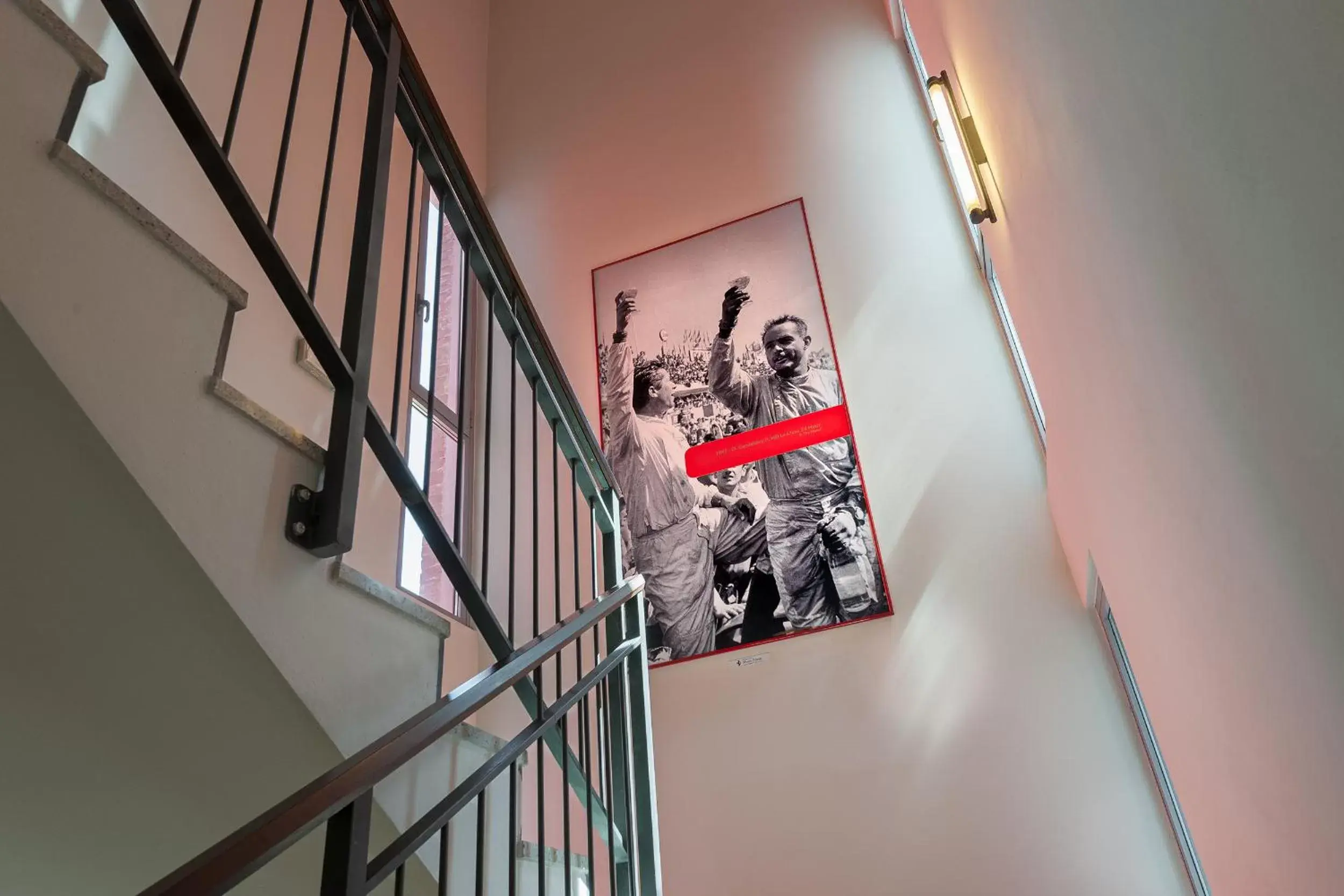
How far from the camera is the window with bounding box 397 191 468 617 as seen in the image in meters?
3.95

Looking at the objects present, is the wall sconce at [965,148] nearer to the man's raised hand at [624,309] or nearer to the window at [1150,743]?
the window at [1150,743]

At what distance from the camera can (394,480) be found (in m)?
1.46

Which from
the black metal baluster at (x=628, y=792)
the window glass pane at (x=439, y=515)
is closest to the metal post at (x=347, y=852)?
the black metal baluster at (x=628, y=792)

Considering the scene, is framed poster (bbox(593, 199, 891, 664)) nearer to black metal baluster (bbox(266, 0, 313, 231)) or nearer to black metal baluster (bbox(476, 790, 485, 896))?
black metal baluster (bbox(476, 790, 485, 896))

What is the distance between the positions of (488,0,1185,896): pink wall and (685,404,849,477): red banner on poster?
149mm

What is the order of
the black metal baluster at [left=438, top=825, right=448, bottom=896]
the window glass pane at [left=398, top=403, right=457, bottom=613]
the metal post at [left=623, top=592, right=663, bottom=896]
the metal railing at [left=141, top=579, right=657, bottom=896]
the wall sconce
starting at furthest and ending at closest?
the window glass pane at [left=398, top=403, right=457, bottom=613], the wall sconce, the metal post at [left=623, top=592, right=663, bottom=896], the black metal baluster at [left=438, top=825, right=448, bottom=896], the metal railing at [left=141, top=579, right=657, bottom=896]

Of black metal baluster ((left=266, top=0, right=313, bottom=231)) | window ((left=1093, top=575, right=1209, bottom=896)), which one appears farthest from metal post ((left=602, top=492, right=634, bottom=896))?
window ((left=1093, top=575, right=1209, bottom=896))

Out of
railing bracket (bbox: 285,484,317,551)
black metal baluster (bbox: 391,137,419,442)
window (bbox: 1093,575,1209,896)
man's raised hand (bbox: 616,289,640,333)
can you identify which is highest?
man's raised hand (bbox: 616,289,640,333)

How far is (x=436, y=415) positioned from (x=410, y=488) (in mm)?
3019

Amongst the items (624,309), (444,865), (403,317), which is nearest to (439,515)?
(624,309)

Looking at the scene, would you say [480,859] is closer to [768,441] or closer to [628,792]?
[628,792]

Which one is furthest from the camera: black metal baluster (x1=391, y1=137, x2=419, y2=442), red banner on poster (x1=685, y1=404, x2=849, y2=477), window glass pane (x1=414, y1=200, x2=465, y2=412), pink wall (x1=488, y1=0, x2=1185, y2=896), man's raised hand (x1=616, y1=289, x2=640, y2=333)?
man's raised hand (x1=616, y1=289, x2=640, y2=333)

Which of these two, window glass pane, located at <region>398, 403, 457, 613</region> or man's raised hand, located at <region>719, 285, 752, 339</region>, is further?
man's raised hand, located at <region>719, 285, 752, 339</region>

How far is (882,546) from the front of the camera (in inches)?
155
